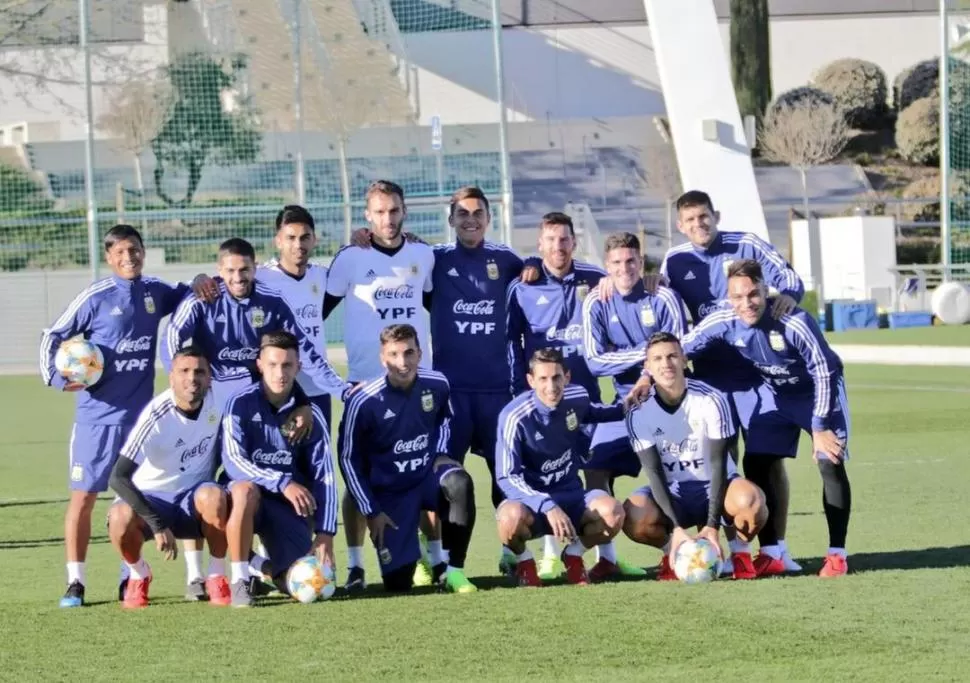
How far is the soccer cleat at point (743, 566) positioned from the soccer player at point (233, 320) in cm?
260

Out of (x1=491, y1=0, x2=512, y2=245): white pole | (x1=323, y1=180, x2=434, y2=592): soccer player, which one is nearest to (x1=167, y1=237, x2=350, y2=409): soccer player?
(x1=323, y1=180, x2=434, y2=592): soccer player

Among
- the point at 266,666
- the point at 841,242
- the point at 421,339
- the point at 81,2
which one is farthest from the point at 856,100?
the point at 266,666

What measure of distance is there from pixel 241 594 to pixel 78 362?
4.93ft

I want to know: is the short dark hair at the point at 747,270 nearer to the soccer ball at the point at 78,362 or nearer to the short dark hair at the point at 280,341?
the short dark hair at the point at 280,341

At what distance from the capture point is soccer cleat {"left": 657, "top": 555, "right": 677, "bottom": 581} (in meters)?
8.47

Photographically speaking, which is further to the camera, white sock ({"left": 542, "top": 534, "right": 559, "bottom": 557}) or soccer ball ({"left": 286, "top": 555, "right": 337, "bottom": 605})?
white sock ({"left": 542, "top": 534, "right": 559, "bottom": 557})

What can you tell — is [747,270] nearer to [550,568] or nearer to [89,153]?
[550,568]

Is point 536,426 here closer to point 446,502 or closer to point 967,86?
point 446,502

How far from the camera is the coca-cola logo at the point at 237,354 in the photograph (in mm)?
8742

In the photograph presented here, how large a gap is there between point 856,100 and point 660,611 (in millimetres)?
41030

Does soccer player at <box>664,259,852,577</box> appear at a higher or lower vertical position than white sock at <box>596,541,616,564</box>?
higher

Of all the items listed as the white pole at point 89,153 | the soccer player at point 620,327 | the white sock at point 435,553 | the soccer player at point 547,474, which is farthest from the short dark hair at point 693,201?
the white pole at point 89,153

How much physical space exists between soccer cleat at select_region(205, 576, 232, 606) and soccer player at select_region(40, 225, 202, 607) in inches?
11.9

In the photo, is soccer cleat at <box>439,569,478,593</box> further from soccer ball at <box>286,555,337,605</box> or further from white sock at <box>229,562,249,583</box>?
white sock at <box>229,562,249,583</box>
